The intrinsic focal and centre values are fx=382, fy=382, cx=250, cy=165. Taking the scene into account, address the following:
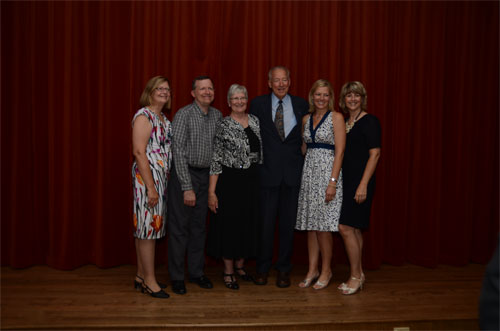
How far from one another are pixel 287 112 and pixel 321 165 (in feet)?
1.58

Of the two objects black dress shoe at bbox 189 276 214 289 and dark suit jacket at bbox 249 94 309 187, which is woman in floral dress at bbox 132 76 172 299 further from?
dark suit jacket at bbox 249 94 309 187

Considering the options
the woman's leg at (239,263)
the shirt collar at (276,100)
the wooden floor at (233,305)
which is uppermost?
the shirt collar at (276,100)

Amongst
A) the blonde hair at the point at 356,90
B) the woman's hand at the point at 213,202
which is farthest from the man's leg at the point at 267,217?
the blonde hair at the point at 356,90

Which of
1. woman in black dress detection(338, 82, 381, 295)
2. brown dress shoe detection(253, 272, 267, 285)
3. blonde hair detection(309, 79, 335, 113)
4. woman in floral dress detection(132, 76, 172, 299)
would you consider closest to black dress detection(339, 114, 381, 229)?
woman in black dress detection(338, 82, 381, 295)

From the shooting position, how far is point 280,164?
282 cm

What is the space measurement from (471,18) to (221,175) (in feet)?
9.14

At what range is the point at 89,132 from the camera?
10.9ft

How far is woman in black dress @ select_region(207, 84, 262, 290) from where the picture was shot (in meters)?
2.72

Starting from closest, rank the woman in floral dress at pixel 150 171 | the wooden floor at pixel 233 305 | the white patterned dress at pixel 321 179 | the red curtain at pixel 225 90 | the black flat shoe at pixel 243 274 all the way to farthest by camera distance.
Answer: the wooden floor at pixel 233 305, the woman in floral dress at pixel 150 171, the white patterned dress at pixel 321 179, the black flat shoe at pixel 243 274, the red curtain at pixel 225 90

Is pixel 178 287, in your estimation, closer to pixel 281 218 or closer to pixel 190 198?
pixel 190 198

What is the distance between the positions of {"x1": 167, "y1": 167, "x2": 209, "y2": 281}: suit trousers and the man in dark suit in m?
0.45

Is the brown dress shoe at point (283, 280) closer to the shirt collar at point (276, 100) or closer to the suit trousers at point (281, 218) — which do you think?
the suit trousers at point (281, 218)

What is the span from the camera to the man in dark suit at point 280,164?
283cm

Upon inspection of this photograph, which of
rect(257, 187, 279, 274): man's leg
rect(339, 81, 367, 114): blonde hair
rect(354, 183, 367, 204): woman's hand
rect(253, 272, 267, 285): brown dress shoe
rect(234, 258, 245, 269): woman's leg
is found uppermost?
rect(339, 81, 367, 114): blonde hair
